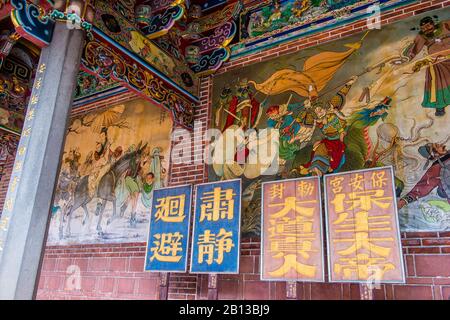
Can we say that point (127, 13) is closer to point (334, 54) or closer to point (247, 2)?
point (247, 2)

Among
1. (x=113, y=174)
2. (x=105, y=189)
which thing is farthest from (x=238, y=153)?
(x=105, y=189)

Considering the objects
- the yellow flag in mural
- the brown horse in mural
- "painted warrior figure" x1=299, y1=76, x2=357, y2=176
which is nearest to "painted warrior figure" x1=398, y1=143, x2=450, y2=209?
"painted warrior figure" x1=299, y1=76, x2=357, y2=176

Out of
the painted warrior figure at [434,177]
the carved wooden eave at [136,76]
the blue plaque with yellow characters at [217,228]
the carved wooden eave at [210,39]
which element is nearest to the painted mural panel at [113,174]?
the carved wooden eave at [136,76]

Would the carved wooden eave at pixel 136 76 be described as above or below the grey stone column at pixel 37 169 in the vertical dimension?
above

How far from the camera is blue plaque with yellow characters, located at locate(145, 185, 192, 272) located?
3.73 metres

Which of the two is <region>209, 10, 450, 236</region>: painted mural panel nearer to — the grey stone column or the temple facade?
the temple facade

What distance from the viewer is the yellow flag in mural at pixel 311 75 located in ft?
12.3

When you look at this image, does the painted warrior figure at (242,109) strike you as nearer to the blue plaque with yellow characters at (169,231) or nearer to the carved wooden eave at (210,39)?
the carved wooden eave at (210,39)

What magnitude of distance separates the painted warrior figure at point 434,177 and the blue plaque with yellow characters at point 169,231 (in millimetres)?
1953

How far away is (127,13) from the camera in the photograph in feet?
12.3

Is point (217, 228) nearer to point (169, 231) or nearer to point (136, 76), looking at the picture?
point (169, 231)

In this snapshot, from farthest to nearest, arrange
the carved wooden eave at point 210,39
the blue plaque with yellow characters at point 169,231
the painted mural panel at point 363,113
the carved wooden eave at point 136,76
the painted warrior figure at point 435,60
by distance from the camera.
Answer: the carved wooden eave at point 210,39, the blue plaque with yellow characters at point 169,231, the carved wooden eave at point 136,76, the painted warrior figure at point 435,60, the painted mural panel at point 363,113

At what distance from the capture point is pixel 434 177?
2953 millimetres

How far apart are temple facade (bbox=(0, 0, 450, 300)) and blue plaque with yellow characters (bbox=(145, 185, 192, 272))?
0.05ft
